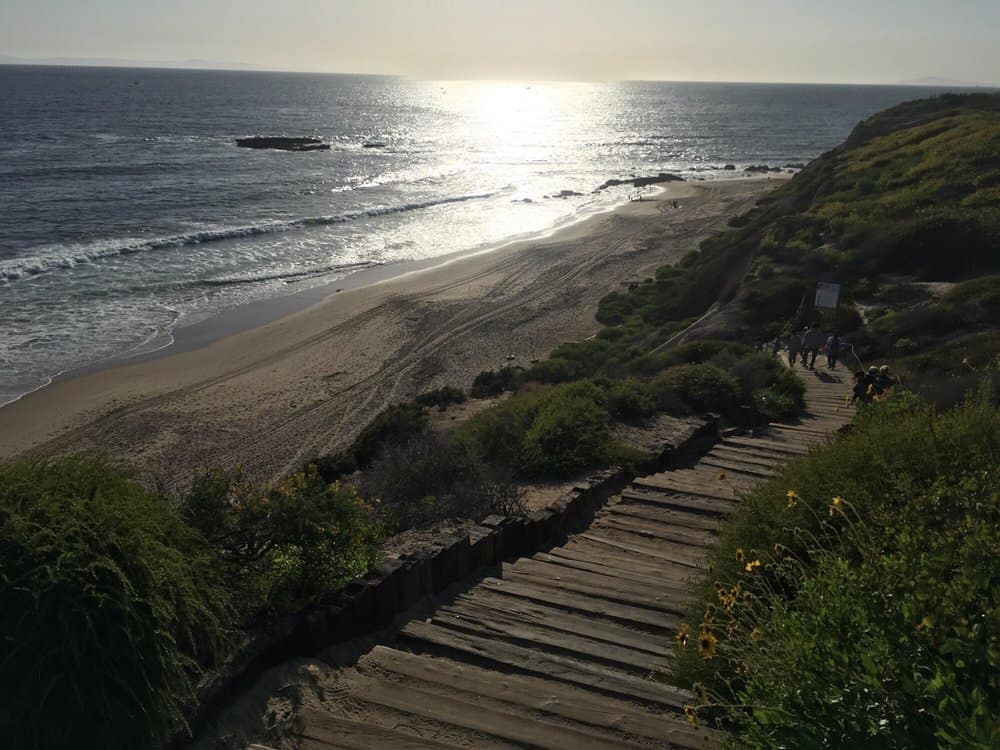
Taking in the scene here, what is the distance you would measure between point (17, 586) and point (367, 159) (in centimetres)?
7567

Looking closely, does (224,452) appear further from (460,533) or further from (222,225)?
(222,225)

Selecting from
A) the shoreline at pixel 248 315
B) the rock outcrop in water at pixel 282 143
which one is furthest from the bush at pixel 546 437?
the rock outcrop in water at pixel 282 143

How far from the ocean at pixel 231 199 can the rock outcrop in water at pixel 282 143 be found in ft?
7.23

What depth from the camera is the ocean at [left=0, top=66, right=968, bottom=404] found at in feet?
91.7

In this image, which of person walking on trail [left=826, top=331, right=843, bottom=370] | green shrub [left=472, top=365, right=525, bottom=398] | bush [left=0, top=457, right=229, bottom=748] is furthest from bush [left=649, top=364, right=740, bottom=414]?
bush [left=0, top=457, right=229, bottom=748]

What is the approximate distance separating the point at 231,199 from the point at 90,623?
48.0 m

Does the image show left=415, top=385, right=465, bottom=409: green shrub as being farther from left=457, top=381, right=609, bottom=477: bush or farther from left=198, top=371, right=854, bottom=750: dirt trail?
left=198, top=371, right=854, bottom=750: dirt trail

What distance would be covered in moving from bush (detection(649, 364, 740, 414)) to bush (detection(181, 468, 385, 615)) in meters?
6.99

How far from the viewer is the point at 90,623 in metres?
4.21

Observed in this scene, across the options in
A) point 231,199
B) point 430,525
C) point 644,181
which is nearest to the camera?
point 430,525

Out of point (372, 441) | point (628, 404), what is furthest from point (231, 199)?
point (628, 404)

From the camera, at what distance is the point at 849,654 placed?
10.8ft

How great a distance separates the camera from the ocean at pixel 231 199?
2795cm

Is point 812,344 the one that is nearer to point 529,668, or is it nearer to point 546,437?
point 546,437
